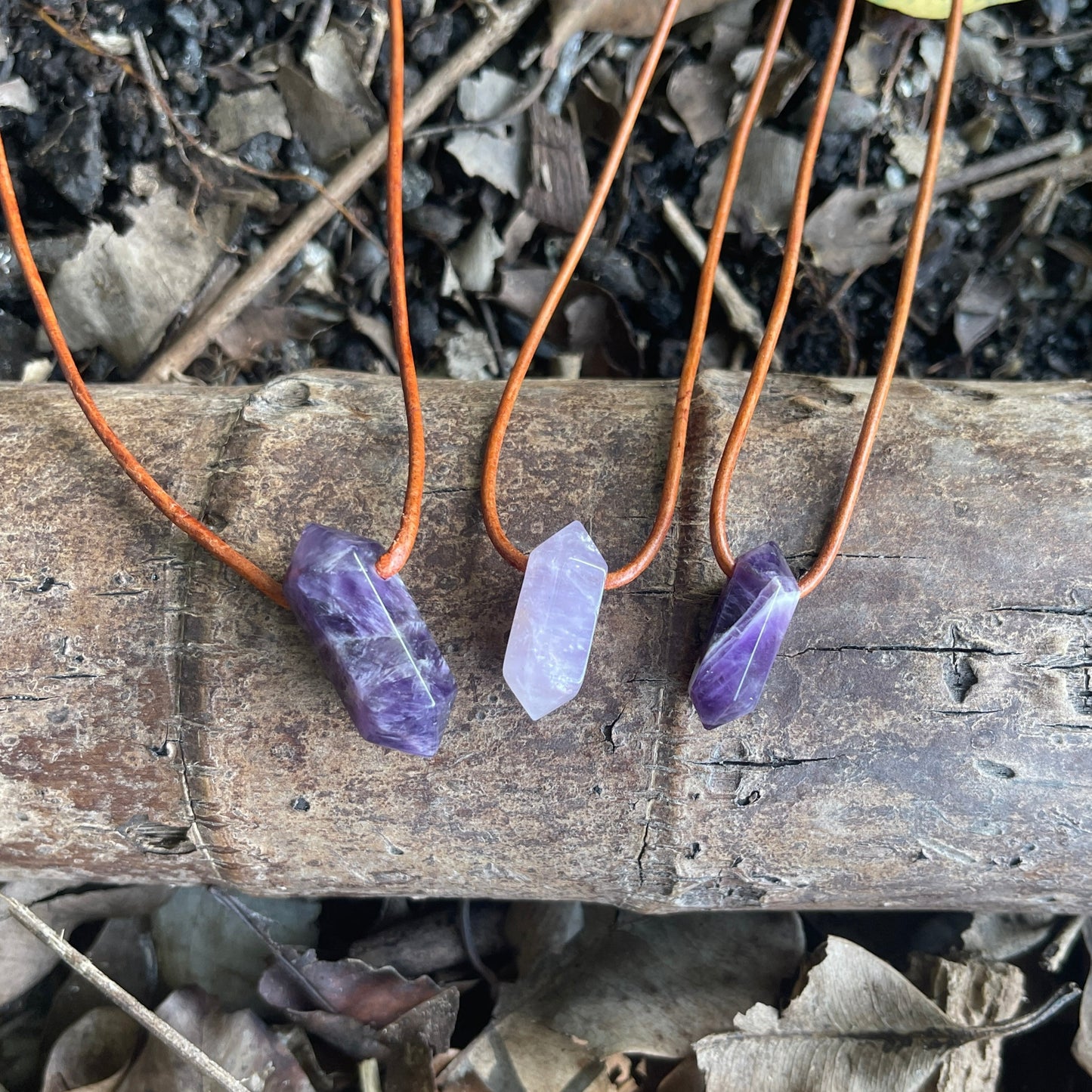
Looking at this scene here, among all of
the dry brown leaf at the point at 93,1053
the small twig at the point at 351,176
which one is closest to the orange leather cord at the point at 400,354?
the small twig at the point at 351,176

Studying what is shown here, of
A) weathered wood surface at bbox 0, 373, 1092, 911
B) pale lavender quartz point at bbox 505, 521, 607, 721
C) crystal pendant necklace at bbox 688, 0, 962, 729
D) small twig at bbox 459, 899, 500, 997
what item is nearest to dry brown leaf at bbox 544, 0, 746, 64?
crystal pendant necklace at bbox 688, 0, 962, 729

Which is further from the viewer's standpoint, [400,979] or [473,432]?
[400,979]

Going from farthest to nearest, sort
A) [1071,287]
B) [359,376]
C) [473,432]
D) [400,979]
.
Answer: [1071,287]
[400,979]
[359,376]
[473,432]

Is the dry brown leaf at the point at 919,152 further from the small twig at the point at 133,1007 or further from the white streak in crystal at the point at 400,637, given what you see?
the small twig at the point at 133,1007

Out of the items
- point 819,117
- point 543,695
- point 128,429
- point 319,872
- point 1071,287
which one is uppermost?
point 819,117

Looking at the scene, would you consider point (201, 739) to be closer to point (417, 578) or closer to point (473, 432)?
point (417, 578)

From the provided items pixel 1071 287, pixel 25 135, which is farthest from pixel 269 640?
pixel 1071 287

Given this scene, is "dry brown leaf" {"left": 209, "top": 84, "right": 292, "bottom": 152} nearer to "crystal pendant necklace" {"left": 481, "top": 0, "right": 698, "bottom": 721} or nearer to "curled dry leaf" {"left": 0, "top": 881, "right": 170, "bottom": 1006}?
"crystal pendant necklace" {"left": 481, "top": 0, "right": 698, "bottom": 721}

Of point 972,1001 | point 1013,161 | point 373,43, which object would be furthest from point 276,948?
point 1013,161
